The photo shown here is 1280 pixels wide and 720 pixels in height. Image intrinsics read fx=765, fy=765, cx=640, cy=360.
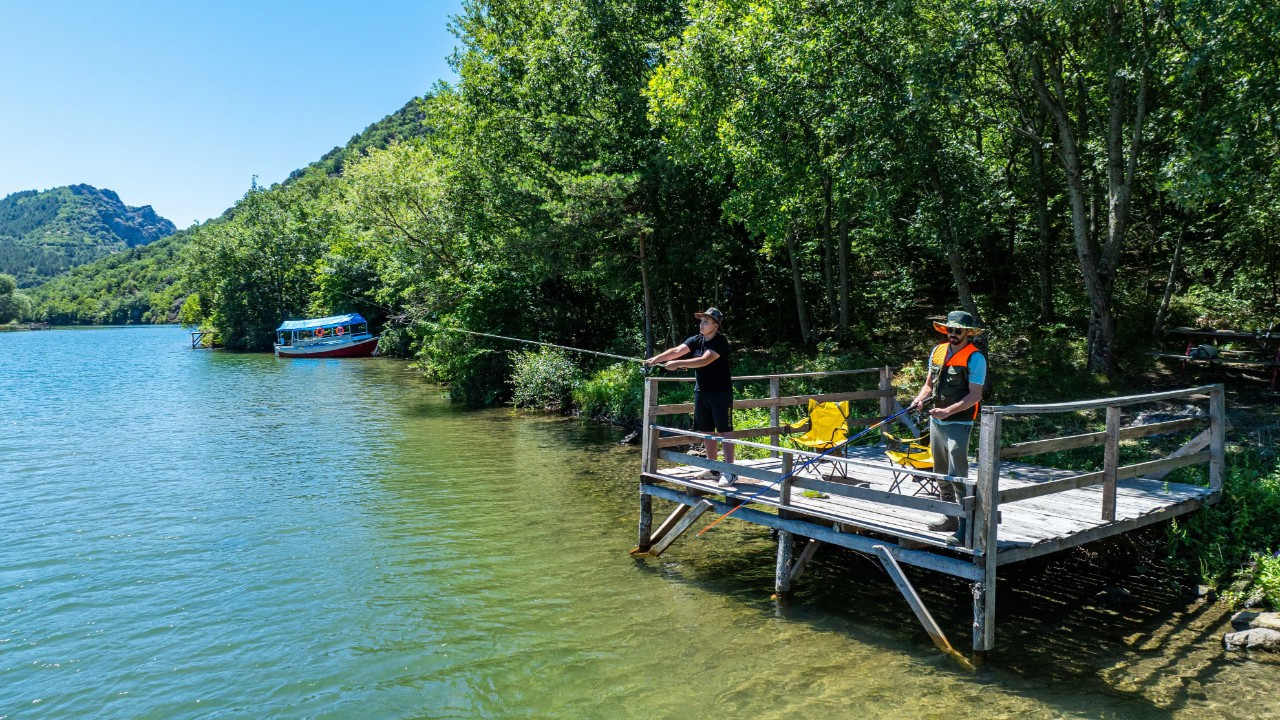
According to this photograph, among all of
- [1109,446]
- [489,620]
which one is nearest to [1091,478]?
[1109,446]

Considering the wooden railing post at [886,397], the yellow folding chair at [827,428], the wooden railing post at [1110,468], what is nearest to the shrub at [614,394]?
the wooden railing post at [886,397]

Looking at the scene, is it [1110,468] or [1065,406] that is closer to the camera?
[1065,406]

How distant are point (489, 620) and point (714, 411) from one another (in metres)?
3.77

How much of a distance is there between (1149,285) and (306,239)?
6959cm

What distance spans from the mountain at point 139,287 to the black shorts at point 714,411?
125911mm

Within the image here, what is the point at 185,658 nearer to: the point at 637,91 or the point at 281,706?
the point at 281,706

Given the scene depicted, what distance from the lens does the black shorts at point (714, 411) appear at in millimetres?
9969

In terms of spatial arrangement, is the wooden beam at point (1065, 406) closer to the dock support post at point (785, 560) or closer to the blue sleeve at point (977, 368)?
the blue sleeve at point (977, 368)

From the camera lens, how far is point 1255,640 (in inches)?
279

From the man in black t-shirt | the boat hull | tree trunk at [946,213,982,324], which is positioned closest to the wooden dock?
the man in black t-shirt

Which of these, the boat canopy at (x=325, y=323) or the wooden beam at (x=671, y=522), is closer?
the wooden beam at (x=671, y=522)

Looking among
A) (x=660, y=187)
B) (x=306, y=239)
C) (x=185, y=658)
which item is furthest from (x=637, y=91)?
(x=306, y=239)

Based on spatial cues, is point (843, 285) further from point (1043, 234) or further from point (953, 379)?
point (953, 379)

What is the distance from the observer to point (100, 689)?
7332 millimetres
